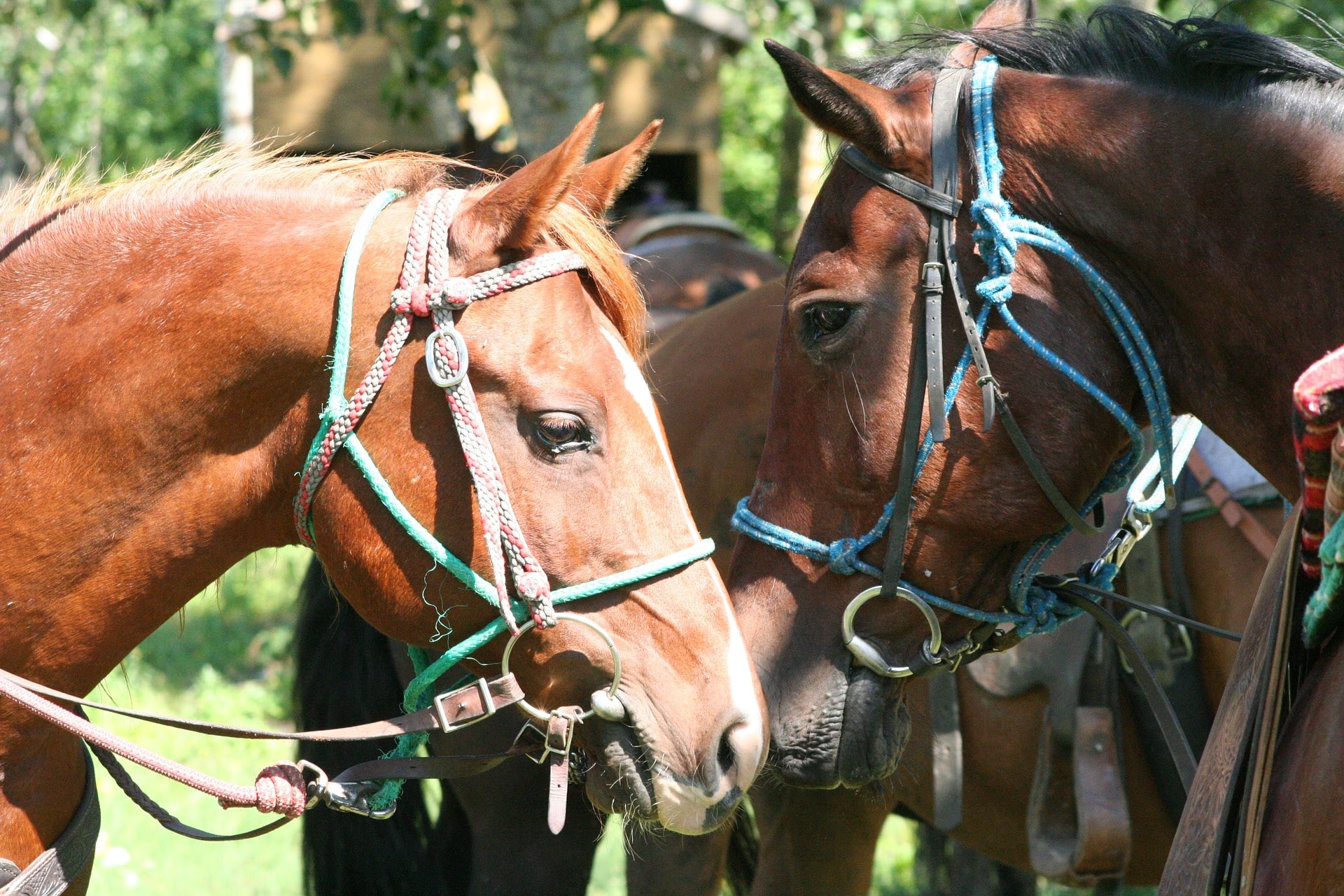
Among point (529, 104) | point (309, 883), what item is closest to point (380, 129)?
point (529, 104)

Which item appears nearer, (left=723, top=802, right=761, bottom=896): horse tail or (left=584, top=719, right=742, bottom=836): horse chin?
(left=584, top=719, right=742, bottom=836): horse chin

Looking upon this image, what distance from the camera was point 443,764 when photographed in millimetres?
2018

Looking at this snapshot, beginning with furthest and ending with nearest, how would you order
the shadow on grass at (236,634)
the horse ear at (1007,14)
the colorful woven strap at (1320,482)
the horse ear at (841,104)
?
the shadow on grass at (236,634)
the horse ear at (1007,14)
the horse ear at (841,104)
the colorful woven strap at (1320,482)

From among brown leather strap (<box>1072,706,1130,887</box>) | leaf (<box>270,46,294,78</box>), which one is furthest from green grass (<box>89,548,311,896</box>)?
leaf (<box>270,46,294,78</box>)

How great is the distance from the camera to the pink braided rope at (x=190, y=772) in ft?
5.63

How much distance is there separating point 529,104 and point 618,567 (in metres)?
3.75

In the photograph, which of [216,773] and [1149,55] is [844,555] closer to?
[1149,55]

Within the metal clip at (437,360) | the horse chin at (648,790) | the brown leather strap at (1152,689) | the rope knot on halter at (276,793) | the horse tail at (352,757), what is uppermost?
the metal clip at (437,360)

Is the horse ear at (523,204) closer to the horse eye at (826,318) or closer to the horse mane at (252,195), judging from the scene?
the horse mane at (252,195)

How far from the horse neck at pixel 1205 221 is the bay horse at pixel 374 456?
768 millimetres

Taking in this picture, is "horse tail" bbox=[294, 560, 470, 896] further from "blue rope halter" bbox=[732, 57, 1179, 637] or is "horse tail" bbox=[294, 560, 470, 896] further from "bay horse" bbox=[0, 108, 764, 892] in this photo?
"blue rope halter" bbox=[732, 57, 1179, 637]

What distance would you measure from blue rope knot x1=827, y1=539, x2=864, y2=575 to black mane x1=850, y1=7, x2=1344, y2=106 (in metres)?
0.85

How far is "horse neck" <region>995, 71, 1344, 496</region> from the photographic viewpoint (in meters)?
1.79

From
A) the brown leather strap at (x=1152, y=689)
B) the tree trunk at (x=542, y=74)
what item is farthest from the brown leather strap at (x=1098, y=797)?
the tree trunk at (x=542, y=74)
